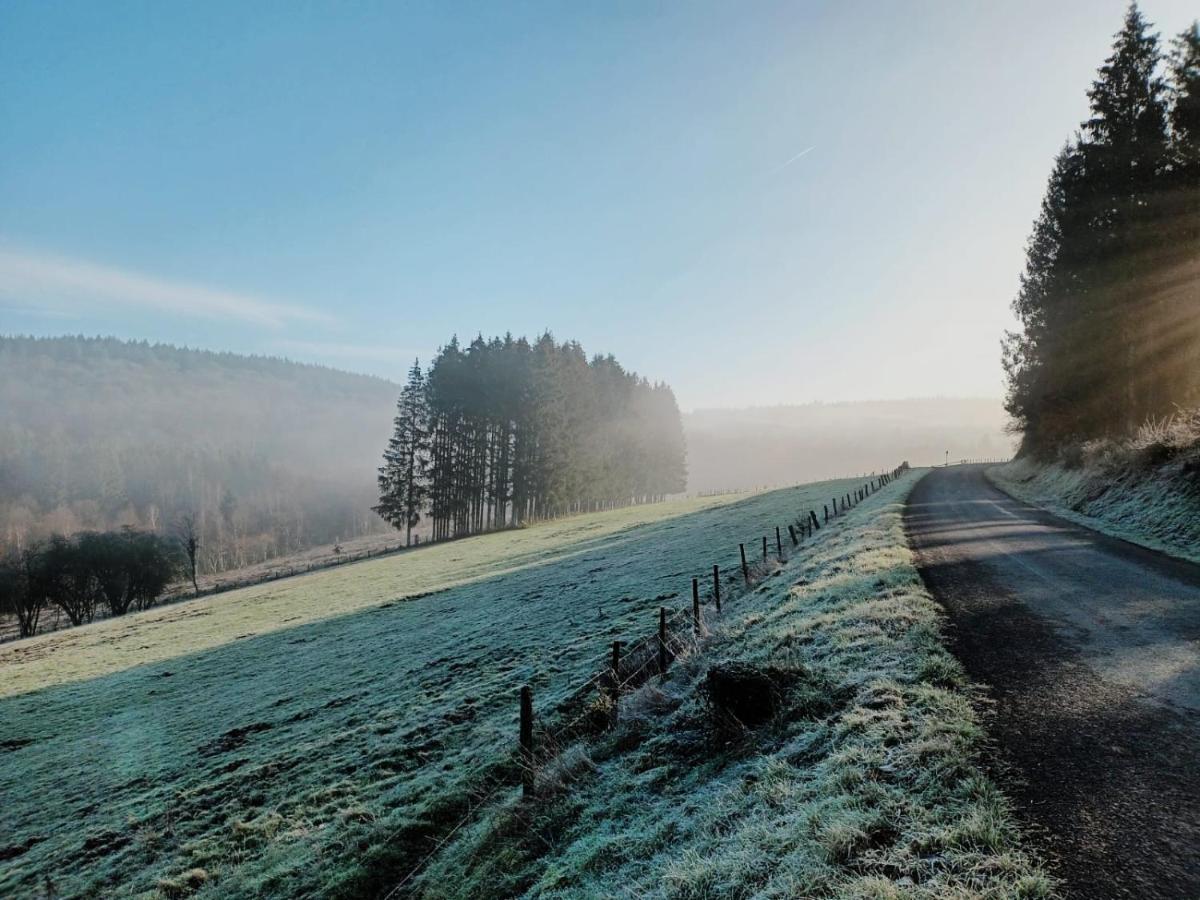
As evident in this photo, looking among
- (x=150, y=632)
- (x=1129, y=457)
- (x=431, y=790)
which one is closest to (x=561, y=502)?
(x=150, y=632)

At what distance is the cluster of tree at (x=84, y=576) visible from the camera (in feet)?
182

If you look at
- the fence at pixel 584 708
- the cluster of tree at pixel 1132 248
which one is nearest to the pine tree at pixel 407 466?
the fence at pixel 584 708

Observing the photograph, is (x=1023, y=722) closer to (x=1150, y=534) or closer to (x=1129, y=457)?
(x=1150, y=534)

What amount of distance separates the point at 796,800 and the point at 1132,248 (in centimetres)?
3480

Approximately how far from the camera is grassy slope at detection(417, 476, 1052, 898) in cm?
444

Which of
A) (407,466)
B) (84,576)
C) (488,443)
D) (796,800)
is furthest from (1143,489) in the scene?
(84,576)

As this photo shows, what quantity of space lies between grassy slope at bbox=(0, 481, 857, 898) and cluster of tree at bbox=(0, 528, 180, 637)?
113 feet

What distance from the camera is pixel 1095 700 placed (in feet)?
21.2

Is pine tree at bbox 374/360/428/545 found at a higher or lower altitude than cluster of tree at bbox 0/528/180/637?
higher

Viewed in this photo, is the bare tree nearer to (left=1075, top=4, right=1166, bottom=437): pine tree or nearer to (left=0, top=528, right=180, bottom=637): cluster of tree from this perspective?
(left=0, top=528, right=180, bottom=637): cluster of tree

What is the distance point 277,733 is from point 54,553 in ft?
212

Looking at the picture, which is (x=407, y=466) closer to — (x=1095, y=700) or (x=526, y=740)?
(x=526, y=740)

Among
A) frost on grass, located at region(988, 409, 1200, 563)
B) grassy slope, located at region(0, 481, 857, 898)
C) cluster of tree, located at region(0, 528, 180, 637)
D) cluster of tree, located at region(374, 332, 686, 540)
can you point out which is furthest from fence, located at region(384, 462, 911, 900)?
cluster of tree, located at region(0, 528, 180, 637)

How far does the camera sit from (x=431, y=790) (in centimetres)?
983
